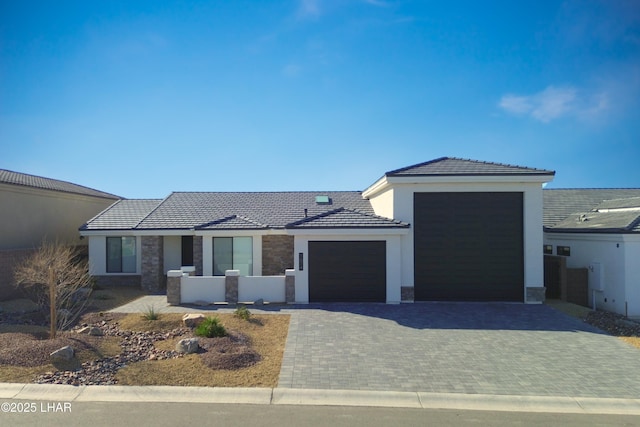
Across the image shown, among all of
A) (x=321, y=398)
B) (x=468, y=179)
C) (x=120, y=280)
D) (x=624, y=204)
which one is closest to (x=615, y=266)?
(x=624, y=204)

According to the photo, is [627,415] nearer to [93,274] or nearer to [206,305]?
[206,305]

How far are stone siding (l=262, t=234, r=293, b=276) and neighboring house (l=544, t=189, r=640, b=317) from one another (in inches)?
459

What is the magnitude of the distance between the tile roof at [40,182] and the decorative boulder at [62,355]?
12.5m

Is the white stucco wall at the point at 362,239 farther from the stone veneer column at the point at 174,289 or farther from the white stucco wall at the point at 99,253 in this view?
the white stucco wall at the point at 99,253

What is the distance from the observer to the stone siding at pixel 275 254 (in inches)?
633

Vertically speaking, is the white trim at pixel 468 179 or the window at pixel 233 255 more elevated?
the white trim at pixel 468 179

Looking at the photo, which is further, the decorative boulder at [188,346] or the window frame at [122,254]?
the window frame at [122,254]

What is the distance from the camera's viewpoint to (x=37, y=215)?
58.5ft

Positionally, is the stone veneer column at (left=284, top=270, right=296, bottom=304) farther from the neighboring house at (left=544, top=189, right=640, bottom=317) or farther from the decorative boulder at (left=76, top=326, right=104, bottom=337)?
the neighboring house at (left=544, top=189, right=640, bottom=317)

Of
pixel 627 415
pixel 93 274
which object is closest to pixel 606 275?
pixel 627 415

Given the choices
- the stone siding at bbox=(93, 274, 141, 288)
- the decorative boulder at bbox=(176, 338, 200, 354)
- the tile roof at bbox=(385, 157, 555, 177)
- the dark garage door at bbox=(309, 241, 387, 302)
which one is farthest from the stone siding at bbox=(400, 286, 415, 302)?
the stone siding at bbox=(93, 274, 141, 288)

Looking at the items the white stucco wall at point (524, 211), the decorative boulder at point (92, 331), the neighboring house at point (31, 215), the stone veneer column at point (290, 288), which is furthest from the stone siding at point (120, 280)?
the white stucco wall at point (524, 211)

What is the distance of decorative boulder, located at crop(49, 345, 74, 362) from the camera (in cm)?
726

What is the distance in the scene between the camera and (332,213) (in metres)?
14.1
